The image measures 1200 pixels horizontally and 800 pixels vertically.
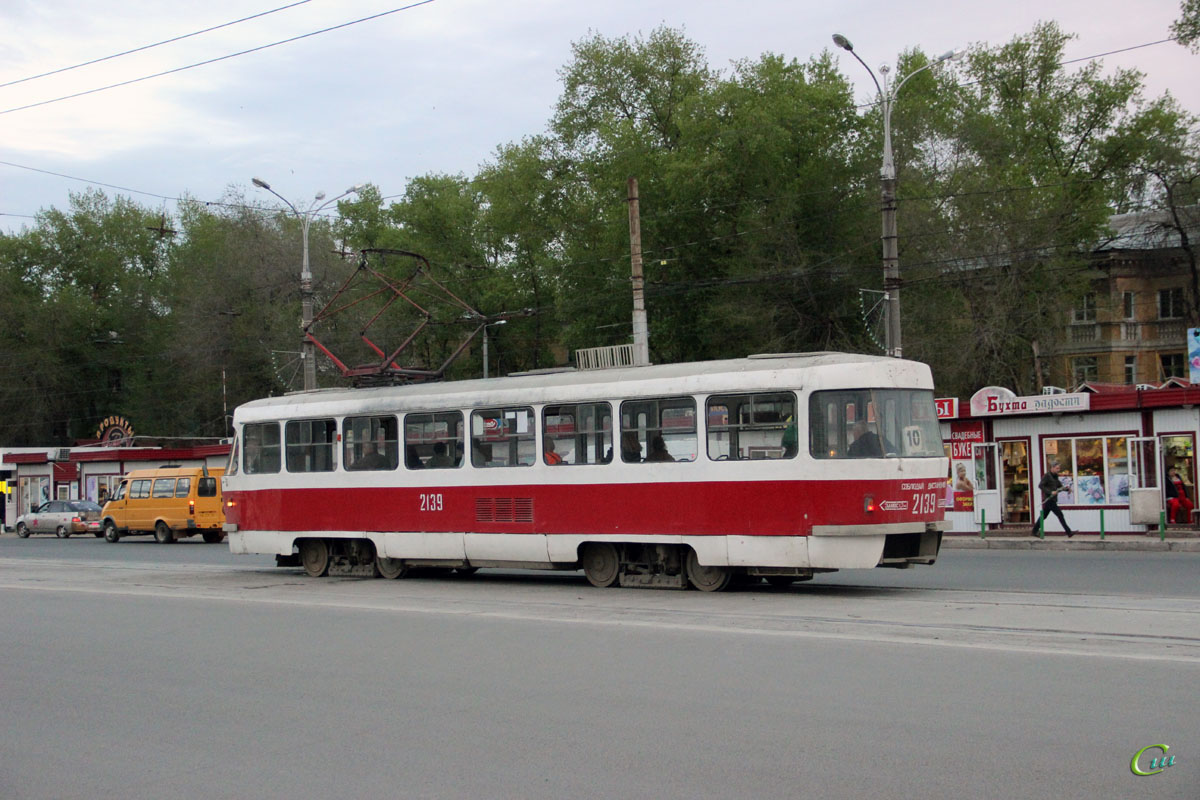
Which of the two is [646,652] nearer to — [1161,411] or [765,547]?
[765,547]

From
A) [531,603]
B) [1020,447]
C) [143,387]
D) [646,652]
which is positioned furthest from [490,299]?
[646,652]

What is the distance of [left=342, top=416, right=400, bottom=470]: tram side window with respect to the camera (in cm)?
1792

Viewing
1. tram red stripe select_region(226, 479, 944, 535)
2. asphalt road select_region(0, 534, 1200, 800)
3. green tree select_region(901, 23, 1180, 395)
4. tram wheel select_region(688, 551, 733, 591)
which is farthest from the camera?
green tree select_region(901, 23, 1180, 395)

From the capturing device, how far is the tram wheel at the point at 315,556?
19.2m

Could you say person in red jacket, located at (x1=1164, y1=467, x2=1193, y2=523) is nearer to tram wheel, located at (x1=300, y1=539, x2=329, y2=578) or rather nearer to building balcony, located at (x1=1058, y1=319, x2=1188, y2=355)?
tram wheel, located at (x1=300, y1=539, x2=329, y2=578)

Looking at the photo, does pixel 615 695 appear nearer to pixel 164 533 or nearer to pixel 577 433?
pixel 577 433

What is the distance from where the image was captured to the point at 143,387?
74188 millimetres

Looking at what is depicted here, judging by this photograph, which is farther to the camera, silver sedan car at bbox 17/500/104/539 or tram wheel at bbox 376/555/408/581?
silver sedan car at bbox 17/500/104/539

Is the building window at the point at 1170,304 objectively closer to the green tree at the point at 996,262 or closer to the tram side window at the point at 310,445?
the green tree at the point at 996,262

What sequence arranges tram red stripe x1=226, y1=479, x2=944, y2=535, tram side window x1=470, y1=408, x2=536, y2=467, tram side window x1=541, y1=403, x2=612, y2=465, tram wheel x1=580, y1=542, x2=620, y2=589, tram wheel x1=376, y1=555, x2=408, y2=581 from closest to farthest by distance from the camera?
tram red stripe x1=226, y1=479, x2=944, y2=535, tram side window x1=541, y1=403, x2=612, y2=465, tram wheel x1=580, y1=542, x2=620, y2=589, tram side window x1=470, y1=408, x2=536, y2=467, tram wheel x1=376, y1=555, x2=408, y2=581

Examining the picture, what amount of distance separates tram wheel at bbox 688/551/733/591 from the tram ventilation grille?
2352 millimetres

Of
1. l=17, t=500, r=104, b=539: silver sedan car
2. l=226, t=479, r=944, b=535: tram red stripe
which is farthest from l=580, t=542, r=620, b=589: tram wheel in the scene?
l=17, t=500, r=104, b=539: silver sedan car

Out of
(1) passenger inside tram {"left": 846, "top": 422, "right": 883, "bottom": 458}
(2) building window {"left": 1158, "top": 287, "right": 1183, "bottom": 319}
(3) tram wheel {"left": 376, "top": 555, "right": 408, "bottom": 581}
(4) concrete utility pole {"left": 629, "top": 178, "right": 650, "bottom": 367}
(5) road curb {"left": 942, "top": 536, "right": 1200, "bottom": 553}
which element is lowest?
(5) road curb {"left": 942, "top": 536, "right": 1200, "bottom": 553}

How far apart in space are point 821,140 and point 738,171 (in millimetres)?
3269
